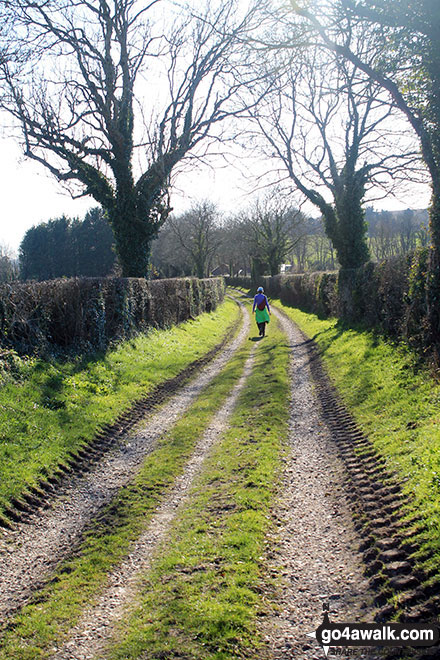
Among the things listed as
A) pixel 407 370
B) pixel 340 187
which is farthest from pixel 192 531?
pixel 340 187

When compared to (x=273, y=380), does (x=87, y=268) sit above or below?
above

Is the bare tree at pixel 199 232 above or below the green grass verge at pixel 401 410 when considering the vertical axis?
above

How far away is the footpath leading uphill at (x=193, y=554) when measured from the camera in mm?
3346

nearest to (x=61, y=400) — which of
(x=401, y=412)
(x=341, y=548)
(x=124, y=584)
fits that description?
(x=124, y=584)

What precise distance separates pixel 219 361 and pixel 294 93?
1718cm

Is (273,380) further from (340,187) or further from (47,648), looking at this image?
(340,187)

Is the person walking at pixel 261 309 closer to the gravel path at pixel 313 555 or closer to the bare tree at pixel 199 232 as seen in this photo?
the gravel path at pixel 313 555

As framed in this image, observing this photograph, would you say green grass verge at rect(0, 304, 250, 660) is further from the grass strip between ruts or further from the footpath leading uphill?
the grass strip between ruts

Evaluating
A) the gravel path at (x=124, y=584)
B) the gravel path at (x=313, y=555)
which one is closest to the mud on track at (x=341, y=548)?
the gravel path at (x=313, y=555)

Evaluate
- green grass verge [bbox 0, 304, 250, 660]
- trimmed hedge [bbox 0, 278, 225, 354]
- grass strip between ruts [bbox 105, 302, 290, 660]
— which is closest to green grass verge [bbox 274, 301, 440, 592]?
grass strip between ruts [bbox 105, 302, 290, 660]

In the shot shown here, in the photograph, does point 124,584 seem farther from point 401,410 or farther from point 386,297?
point 386,297

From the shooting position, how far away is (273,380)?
1136 centimetres

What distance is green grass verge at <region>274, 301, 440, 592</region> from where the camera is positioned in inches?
178

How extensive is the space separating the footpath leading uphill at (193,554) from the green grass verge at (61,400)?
0.68 m
